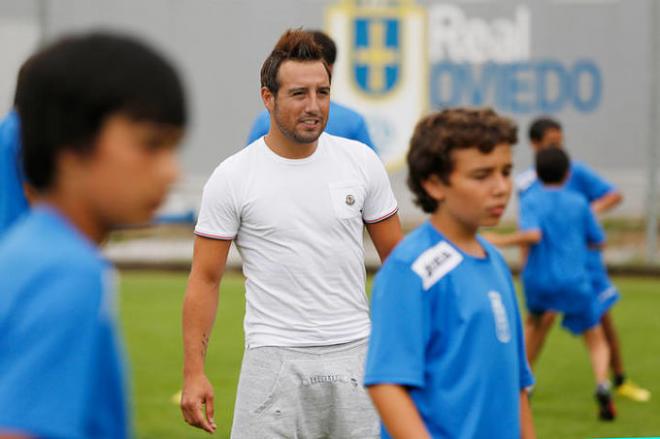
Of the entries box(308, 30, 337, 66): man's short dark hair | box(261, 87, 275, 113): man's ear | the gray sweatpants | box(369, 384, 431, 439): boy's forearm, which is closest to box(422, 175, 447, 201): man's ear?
box(369, 384, 431, 439): boy's forearm

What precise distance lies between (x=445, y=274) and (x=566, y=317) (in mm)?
5605

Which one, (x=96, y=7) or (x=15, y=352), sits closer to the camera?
(x=15, y=352)

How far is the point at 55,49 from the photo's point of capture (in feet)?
7.09

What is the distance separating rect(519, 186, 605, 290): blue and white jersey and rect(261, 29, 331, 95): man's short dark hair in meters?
4.07

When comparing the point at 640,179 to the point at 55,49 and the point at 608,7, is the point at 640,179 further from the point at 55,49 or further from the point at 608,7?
the point at 55,49

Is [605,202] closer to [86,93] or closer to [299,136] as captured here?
[299,136]

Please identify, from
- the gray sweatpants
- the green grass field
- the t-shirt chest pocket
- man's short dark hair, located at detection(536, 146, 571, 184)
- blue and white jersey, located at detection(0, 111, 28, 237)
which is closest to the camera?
blue and white jersey, located at detection(0, 111, 28, 237)

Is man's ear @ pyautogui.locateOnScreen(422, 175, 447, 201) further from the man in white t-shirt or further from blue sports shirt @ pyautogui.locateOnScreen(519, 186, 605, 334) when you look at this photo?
blue sports shirt @ pyautogui.locateOnScreen(519, 186, 605, 334)

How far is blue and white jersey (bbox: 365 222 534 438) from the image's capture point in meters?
3.32

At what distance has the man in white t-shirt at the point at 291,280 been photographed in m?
4.71

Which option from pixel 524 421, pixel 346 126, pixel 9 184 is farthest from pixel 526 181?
pixel 9 184

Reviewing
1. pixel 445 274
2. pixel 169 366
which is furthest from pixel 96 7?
pixel 445 274

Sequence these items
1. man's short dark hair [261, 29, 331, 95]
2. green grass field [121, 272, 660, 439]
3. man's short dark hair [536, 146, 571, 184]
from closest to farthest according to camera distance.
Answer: man's short dark hair [261, 29, 331, 95] < green grass field [121, 272, 660, 439] < man's short dark hair [536, 146, 571, 184]

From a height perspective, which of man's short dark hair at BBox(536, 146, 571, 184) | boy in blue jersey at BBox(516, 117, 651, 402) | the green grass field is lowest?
the green grass field
